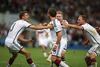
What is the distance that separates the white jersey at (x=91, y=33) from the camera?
13648 mm

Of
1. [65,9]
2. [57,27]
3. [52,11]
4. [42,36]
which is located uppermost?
[52,11]

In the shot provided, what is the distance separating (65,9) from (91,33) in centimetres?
2522

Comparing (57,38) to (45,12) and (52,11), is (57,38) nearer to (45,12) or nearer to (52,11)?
(52,11)

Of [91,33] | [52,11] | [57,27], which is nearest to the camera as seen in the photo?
[57,27]

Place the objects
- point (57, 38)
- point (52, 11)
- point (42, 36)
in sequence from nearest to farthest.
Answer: point (57, 38) < point (52, 11) < point (42, 36)

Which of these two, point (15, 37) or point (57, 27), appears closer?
point (57, 27)

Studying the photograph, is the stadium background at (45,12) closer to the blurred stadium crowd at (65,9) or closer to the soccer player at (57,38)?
the blurred stadium crowd at (65,9)

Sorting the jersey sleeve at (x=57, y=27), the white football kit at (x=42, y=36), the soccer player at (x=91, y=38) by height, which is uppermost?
the jersey sleeve at (x=57, y=27)

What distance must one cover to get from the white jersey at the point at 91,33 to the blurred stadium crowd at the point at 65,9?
69.1 ft

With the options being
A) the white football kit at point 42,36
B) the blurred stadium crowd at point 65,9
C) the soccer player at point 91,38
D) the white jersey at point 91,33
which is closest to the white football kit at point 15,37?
the soccer player at point 91,38

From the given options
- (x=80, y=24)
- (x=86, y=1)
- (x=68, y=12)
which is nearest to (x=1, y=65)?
(x=80, y=24)

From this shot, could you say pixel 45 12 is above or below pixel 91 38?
below

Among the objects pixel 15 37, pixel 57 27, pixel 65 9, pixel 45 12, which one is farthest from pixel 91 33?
pixel 65 9

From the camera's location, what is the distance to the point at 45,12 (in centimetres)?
3741
